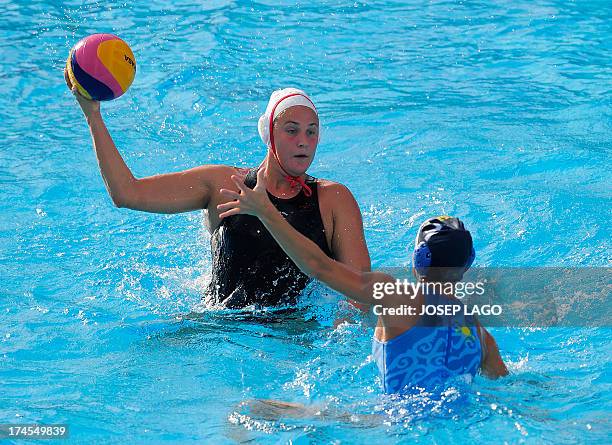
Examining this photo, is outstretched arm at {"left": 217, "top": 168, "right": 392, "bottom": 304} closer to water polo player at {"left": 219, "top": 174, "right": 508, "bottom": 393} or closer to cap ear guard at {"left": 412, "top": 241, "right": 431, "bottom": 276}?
water polo player at {"left": 219, "top": 174, "right": 508, "bottom": 393}

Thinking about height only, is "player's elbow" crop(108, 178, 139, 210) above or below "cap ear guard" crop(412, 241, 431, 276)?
above

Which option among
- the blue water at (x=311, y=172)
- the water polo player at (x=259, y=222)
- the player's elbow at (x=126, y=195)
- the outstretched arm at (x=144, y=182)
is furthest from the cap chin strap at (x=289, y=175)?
the player's elbow at (x=126, y=195)

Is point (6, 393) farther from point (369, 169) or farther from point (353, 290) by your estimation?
point (369, 169)

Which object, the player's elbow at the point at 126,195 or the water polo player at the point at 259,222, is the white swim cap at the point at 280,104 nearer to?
the water polo player at the point at 259,222

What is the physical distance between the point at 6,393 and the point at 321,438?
1.74 m

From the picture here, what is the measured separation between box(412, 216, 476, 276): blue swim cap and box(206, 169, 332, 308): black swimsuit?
1299 mm

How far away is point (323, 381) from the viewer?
16.1 ft

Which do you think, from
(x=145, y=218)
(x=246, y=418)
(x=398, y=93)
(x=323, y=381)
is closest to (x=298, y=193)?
(x=323, y=381)

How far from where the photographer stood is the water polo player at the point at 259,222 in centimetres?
514

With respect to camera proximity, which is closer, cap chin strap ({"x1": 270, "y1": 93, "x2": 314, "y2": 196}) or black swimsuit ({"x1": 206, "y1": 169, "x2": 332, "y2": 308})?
cap chin strap ({"x1": 270, "y1": 93, "x2": 314, "y2": 196})

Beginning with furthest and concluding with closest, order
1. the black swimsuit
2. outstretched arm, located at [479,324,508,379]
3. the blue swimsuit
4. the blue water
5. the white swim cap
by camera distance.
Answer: the black swimsuit < the white swim cap < the blue water < outstretched arm, located at [479,324,508,379] < the blue swimsuit

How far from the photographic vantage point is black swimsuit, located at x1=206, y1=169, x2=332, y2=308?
209 inches

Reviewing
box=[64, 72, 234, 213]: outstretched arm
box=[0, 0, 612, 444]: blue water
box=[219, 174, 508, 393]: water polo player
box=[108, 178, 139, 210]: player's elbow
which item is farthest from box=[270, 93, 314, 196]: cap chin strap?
box=[219, 174, 508, 393]: water polo player

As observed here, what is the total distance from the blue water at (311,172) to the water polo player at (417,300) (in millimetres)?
163
